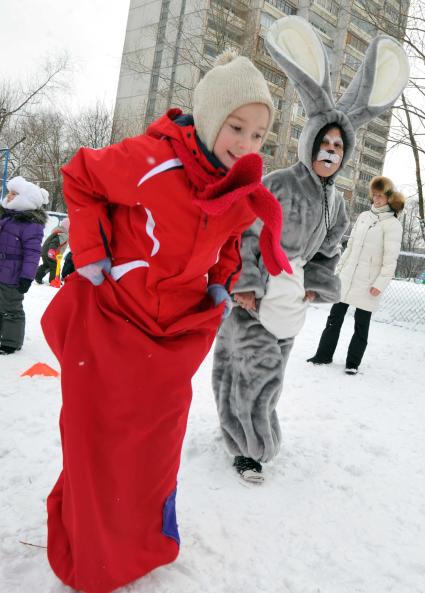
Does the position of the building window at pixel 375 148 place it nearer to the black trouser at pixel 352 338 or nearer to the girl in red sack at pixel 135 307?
the black trouser at pixel 352 338

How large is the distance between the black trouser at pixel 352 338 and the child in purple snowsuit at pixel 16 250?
3.42 metres

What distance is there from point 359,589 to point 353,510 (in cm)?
63

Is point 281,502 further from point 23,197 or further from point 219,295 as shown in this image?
point 23,197

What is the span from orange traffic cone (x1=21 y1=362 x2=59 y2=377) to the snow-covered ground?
11 cm

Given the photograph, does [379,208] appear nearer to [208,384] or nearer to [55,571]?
[208,384]

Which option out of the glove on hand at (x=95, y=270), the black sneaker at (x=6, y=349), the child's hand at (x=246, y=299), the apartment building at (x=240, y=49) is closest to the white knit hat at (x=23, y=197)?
the black sneaker at (x=6, y=349)

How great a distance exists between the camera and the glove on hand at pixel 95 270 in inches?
61.1

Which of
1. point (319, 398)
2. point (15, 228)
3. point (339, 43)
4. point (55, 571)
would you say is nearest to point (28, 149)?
point (339, 43)

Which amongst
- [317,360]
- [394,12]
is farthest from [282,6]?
[317,360]

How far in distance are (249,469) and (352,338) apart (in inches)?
132

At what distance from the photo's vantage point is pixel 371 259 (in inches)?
219

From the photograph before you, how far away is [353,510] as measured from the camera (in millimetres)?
2498

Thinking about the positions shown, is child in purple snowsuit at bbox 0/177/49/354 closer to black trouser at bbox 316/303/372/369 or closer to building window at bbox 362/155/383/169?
black trouser at bbox 316/303/372/369

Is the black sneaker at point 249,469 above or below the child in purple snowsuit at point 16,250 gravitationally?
below
